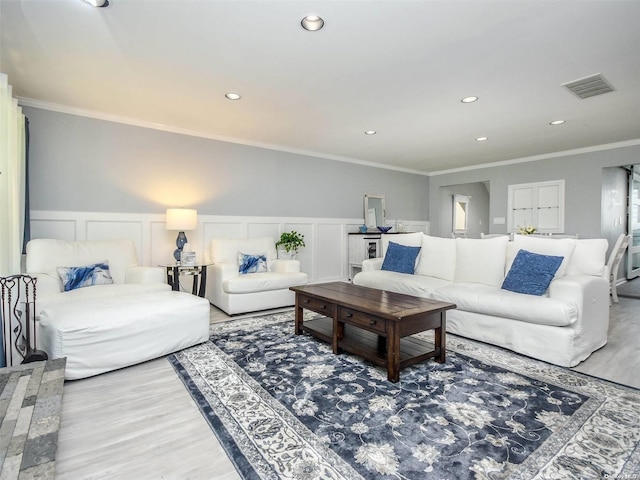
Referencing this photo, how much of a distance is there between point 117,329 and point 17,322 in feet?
2.76

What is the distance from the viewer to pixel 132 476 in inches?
54.8

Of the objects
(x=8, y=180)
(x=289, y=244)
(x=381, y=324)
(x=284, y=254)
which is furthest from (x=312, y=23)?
(x=284, y=254)

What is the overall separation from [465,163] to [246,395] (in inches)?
248

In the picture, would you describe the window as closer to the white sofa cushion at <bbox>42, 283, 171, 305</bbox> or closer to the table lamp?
the table lamp

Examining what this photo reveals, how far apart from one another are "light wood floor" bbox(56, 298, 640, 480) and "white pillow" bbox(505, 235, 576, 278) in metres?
0.85

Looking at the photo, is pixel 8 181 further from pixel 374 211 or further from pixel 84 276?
pixel 374 211

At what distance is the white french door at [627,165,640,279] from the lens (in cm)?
635

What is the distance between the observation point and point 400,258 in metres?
4.21

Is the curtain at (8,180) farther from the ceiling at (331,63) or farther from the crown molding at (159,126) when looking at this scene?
the crown molding at (159,126)

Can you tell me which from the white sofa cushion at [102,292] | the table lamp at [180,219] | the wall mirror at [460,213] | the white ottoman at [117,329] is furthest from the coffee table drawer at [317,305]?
the wall mirror at [460,213]

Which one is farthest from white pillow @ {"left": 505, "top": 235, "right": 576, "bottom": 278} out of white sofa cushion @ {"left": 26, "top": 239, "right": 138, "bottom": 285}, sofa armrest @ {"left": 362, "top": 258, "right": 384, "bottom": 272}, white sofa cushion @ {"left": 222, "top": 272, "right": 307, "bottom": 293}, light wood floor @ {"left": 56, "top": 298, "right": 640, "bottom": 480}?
white sofa cushion @ {"left": 26, "top": 239, "right": 138, "bottom": 285}

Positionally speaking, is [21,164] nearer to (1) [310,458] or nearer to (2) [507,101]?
(1) [310,458]

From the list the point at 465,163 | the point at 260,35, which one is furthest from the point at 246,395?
the point at 465,163

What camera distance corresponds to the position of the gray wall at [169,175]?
3.71 metres
